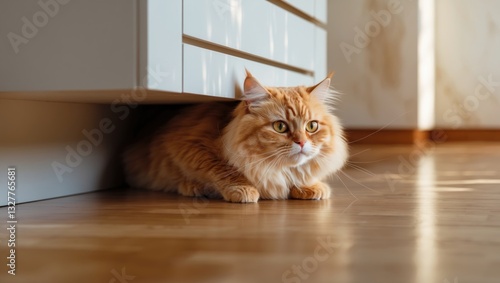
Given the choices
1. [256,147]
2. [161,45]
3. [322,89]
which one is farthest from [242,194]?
[161,45]

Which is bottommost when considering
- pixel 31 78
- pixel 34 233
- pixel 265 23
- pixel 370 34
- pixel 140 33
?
pixel 34 233

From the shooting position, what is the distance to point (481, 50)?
4.95m

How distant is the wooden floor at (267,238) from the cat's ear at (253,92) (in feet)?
0.97

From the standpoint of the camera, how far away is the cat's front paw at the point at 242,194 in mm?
1883

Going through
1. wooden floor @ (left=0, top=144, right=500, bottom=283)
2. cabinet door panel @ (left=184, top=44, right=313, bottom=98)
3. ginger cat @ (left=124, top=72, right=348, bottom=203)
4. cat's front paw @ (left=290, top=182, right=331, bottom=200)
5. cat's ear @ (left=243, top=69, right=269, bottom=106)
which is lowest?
wooden floor @ (left=0, top=144, right=500, bottom=283)

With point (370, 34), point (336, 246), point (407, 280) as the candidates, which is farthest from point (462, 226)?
point (370, 34)

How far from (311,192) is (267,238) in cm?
65

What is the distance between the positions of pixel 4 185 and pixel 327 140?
902 mm

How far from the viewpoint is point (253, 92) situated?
1894 mm

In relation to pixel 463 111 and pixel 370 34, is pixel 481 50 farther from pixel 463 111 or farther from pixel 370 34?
pixel 370 34

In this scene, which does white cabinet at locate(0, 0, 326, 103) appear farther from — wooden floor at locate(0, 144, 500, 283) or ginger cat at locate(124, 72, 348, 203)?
wooden floor at locate(0, 144, 500, 283)

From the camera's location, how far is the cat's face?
184 cm

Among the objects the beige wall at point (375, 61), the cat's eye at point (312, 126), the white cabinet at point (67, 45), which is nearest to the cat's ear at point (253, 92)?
the cat's eye at point (312, 126)

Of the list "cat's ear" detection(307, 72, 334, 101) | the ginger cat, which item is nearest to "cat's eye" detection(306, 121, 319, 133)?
the ginger cat
